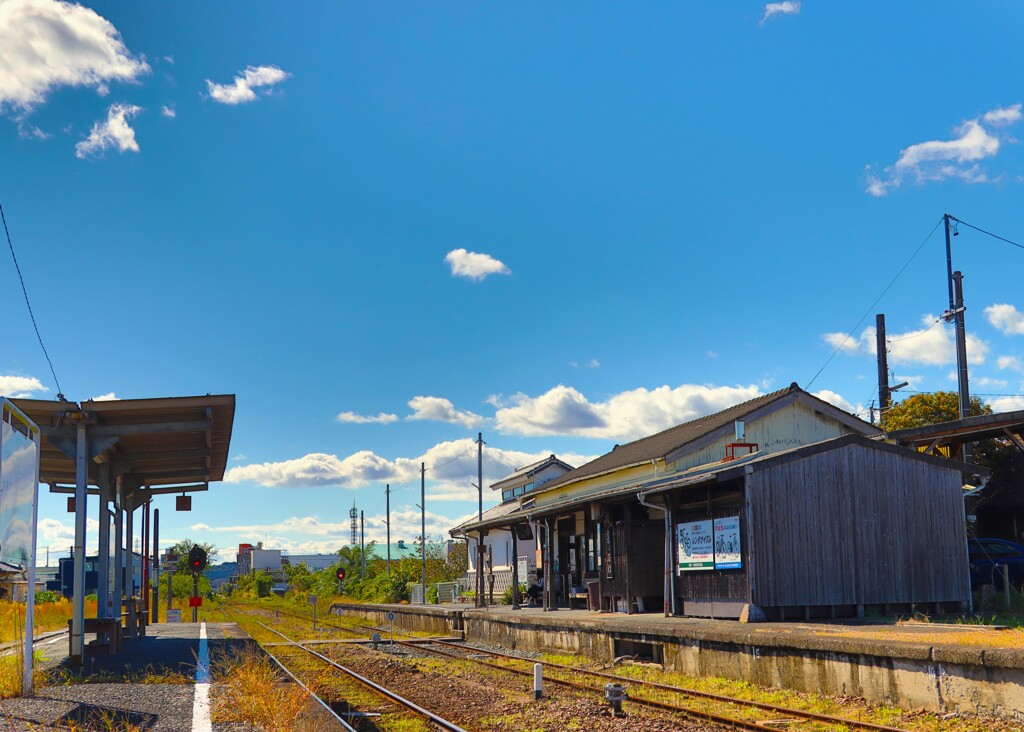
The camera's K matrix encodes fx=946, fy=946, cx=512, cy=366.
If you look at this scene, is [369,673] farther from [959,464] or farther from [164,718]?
[959,464]

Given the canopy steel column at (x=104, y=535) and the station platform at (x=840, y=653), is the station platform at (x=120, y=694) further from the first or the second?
the station platform at (x=840, y=653)

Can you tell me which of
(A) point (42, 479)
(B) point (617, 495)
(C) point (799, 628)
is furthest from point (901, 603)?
(A) point (42, 479)

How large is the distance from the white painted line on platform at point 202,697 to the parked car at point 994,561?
16.1m

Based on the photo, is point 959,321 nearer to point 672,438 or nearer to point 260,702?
point 672,438

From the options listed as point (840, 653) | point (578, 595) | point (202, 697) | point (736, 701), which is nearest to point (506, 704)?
point (736, 701)

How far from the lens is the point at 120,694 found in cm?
1259

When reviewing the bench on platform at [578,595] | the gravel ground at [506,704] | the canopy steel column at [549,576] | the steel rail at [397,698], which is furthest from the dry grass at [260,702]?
the bench on platform at [578,595]

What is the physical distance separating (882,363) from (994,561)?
1808 centimetres

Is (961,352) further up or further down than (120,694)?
further up

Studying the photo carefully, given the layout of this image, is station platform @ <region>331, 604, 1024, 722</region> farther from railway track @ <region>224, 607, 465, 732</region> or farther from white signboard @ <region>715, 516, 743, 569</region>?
railway track @ <region>224, 607, 465, 732</region>

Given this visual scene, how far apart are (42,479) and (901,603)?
2083 centimetres

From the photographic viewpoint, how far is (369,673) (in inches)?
698

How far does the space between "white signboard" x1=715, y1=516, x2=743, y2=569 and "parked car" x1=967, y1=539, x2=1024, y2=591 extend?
22.0 ft

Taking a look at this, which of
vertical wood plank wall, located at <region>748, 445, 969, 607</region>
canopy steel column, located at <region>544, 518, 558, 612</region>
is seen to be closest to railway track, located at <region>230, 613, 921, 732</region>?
vertical wood plank wall, located at <region>748, 445, 969, 607</region>
